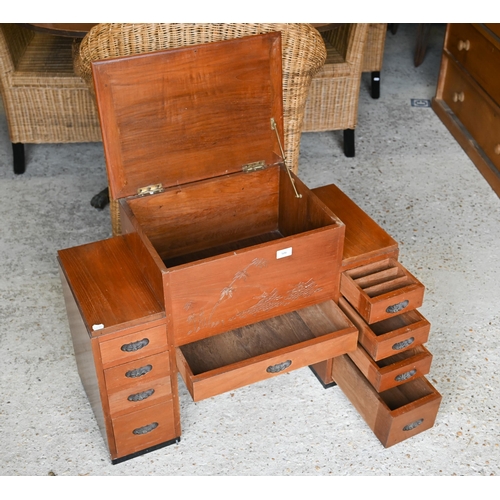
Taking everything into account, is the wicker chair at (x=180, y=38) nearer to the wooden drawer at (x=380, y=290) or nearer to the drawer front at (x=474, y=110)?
the wooden drawer at (x=380, y=290)

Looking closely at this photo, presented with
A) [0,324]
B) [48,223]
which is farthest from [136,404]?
[48,223]

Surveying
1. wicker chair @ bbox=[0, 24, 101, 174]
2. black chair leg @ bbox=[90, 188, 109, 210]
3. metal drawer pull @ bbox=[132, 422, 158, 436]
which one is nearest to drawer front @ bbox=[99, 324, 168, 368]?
metal drawer pull @ bbox=[132, 422, 158, 436]

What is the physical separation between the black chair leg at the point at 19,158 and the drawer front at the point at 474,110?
205cm

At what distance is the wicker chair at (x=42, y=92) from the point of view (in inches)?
114

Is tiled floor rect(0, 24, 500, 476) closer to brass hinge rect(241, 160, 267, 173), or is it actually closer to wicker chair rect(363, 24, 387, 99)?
wicker chair rect(363, 24, 387, 99)

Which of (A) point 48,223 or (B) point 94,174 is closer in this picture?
(A) point 48,223

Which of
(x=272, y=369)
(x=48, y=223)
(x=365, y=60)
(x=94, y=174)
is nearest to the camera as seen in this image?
(x=272, y=369)

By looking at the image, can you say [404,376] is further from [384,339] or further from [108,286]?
[108,286]

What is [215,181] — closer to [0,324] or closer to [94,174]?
[0,324]

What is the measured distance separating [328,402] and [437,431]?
33cm

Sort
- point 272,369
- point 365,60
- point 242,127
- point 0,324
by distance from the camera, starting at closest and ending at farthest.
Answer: point 272,369
point 242,127
point 0,324
point 365,60

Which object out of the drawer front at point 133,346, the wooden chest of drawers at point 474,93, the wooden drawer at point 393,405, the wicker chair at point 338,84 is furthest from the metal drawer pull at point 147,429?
the wooden chest of drawers at point 474,93

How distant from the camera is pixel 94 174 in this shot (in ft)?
10.5

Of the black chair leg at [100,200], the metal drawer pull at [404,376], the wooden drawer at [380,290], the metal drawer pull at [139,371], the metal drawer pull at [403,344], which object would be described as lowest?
the black chair leg at [100,200]
